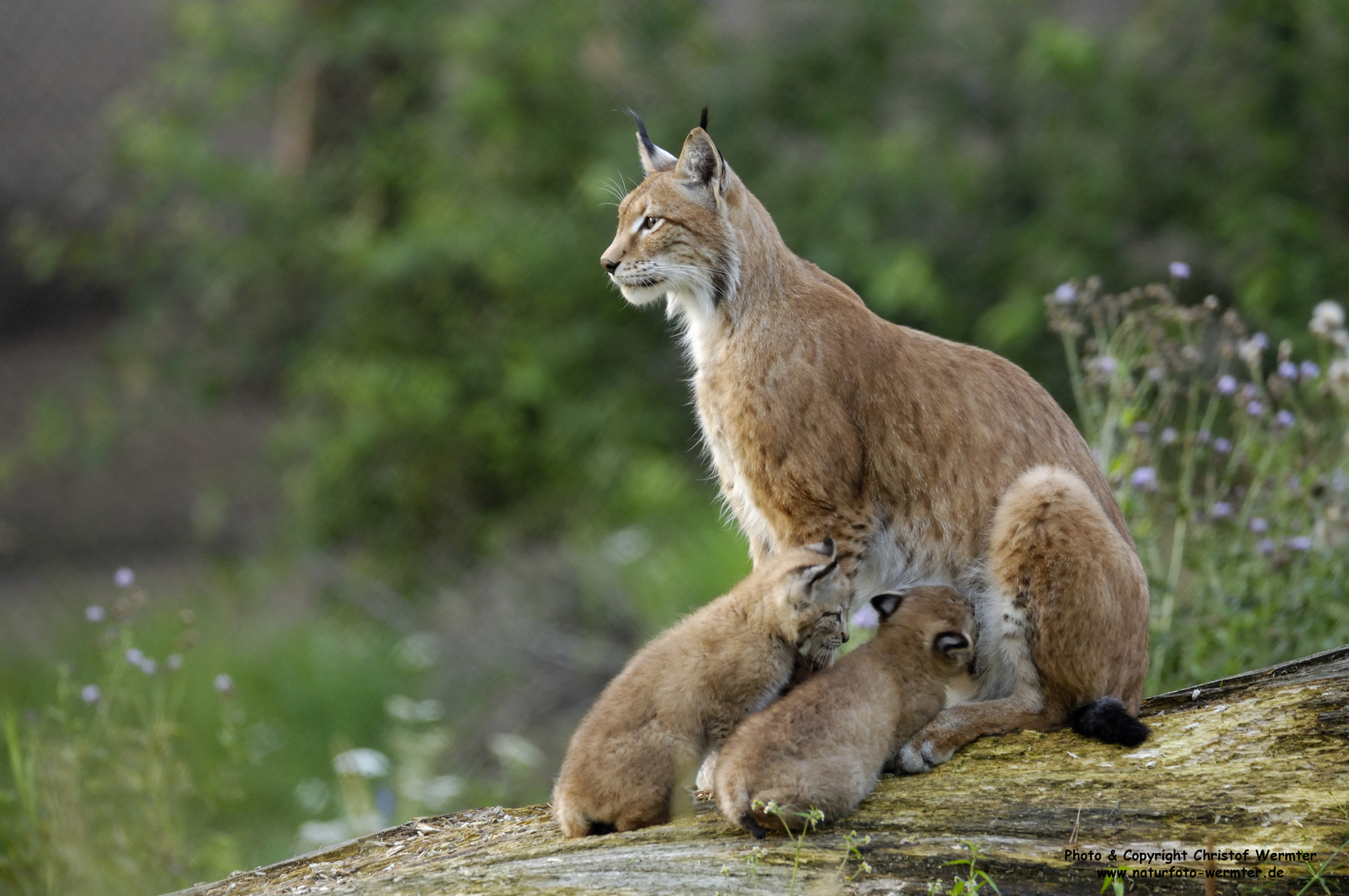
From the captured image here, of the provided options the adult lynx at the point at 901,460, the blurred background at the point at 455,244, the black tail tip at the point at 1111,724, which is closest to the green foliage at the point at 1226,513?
the adult lynx at the point at 901,460

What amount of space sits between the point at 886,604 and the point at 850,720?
0.56m

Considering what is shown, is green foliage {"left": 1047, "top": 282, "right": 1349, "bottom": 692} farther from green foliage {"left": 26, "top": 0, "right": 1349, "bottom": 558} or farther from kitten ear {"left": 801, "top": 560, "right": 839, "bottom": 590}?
green foliage {"left": 26, "top": 0, "right": 1349, "bottom": 558}

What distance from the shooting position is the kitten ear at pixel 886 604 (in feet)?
13.4

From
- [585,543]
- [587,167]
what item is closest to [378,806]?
[585,543]

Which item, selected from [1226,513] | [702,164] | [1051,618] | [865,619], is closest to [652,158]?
[702,164]

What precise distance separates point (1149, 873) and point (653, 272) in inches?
98.3

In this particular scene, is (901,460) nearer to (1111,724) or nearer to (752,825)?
(1111,724)

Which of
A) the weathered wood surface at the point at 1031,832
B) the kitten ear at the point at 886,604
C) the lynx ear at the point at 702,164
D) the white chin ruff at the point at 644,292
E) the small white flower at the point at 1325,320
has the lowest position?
the weathered wood surface at the point at 1031,832

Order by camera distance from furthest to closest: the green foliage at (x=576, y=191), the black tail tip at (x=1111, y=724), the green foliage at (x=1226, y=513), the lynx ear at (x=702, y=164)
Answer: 1. the green foliage at (x=576, y=191)
2. the green foliage at (x=1226, y=513)
3. the lynx ear at (x=702, y=164)
4. the black tail tip at (x=1111, y=724)

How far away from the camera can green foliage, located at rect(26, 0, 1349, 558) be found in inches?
359

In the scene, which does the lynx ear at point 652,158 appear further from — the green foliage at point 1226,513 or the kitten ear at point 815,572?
the kitten ear at point 815,572

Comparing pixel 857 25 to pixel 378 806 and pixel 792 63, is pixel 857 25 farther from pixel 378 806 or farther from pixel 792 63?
pixel 378 806

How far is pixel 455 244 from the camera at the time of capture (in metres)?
9.37

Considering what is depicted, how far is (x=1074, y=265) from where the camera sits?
28.8 feet
